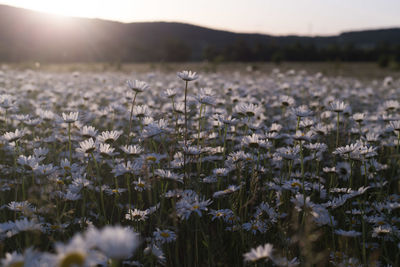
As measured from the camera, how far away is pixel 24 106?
620cm

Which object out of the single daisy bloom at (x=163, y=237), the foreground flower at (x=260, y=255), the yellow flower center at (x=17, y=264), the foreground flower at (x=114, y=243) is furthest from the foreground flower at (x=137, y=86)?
the foreground flower at (x=114, y=243)

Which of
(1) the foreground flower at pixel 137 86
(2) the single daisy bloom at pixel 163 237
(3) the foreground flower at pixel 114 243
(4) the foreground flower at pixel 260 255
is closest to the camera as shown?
(3) the foreground flower at pixel 114 243

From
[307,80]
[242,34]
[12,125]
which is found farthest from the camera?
[242,34]

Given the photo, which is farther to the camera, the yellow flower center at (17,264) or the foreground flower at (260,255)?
the foreground flower at (260,255)

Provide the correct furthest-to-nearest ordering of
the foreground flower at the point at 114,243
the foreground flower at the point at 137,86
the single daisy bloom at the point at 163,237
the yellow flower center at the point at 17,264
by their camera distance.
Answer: the foreground flower at the point at 137,86, the single daisy bloom at the point at 163,237, the yellow flower center at the point at 17,264, the foreground flower at the point at 114,243

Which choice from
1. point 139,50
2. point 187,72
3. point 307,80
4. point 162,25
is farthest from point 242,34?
Answer: point 187,72

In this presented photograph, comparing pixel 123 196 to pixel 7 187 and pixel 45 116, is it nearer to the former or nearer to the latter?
pixel 7 187

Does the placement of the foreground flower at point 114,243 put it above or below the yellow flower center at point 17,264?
above

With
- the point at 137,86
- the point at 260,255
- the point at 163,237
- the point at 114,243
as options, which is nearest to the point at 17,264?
the point at 114,243

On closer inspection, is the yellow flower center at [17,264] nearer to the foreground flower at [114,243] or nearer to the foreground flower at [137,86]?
the foreground flower at [114,243]

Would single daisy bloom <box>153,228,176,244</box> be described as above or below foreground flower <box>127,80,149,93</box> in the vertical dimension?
below

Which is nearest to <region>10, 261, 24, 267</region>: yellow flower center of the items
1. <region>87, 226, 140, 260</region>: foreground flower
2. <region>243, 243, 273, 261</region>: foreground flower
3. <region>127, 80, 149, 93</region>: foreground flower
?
<region>87, 226, 140, 260</region>: foreground flower

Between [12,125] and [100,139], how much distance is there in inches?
121

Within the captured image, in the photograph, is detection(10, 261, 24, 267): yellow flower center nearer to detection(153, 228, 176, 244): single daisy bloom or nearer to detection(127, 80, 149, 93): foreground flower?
detection(153, 228, 176, 244): single daisy bloom
